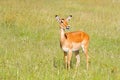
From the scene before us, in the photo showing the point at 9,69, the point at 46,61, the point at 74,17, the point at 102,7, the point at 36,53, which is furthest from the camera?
the point at 102,7

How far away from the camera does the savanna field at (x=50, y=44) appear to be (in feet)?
26.7

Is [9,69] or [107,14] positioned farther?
[107,14]

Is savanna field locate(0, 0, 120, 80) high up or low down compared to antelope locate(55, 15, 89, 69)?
down

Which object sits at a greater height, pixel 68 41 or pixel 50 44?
pixel 68 41

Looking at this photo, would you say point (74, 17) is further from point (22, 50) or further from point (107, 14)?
point (22, 50)

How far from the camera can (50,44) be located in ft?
41.9

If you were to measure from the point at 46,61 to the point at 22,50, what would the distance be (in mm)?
1445

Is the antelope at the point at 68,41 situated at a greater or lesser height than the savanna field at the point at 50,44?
greater

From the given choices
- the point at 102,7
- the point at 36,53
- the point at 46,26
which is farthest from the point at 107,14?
the point at 36,53

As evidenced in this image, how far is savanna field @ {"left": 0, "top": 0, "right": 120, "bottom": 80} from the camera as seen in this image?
8125 mm

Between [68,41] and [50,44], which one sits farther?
[50,44]

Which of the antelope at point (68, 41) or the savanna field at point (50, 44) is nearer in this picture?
the savanna field at point (50, 44)

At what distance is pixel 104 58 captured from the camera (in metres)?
10.9

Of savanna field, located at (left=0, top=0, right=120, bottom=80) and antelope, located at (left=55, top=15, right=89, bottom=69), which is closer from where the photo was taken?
savanna field, located at (left=0, top=0, right=120, bottom=80)
